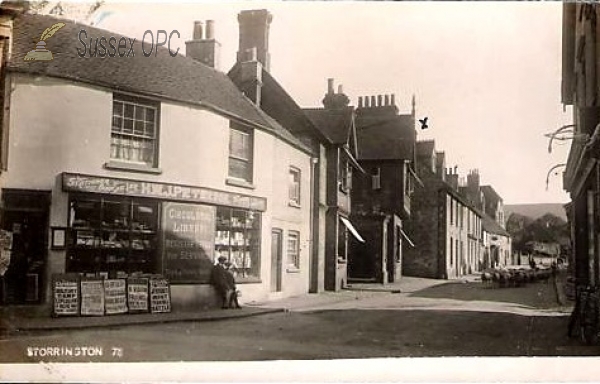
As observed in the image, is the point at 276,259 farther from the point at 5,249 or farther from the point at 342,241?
the point at 342,241

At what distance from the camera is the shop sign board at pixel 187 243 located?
6.12m

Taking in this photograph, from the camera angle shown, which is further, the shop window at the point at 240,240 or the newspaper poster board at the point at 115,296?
the shop window at the point at 240,240

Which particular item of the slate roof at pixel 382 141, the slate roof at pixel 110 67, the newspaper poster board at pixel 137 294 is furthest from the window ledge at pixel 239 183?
the slate roof at pixel 382 141

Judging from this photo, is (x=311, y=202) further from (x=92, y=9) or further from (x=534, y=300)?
(x=92, y=9)

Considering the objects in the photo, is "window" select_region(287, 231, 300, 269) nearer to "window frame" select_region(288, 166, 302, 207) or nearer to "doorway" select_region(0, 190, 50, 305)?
"window frame" select_region(288, 166, 302, 207)

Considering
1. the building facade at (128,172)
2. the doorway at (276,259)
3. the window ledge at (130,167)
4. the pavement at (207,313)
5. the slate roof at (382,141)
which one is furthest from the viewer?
the slate roof at (382,141)

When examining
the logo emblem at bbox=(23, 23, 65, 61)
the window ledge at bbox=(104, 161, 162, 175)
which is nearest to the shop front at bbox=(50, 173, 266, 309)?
the window ledge at bbox=(104, 161, 162, 175)

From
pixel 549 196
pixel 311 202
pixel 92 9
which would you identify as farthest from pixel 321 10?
pixel 311 202

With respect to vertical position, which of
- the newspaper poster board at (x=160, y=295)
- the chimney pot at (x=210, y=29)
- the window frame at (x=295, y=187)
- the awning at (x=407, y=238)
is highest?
the chimney pot at (x=210, y=29)

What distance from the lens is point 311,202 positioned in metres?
10.7

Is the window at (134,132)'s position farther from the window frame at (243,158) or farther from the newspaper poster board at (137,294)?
the newspaper poster board at (137,294)

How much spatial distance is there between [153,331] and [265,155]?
9.15 feet

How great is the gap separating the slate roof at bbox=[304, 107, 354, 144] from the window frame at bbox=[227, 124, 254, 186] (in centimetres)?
288

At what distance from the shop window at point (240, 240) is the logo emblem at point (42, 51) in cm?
228
